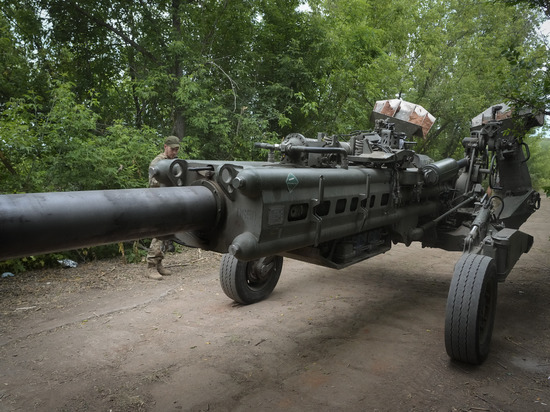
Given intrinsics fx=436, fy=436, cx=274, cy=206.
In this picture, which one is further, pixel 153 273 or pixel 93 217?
pixel 153 273

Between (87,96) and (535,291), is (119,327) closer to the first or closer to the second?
(535,291)

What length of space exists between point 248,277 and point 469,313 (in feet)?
8.61

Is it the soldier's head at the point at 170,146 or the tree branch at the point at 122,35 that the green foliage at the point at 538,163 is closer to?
the tree branch at the point at 122,35

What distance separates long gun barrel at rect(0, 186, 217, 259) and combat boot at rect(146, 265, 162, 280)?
3.92m

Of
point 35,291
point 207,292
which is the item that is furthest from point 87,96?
point 207,292

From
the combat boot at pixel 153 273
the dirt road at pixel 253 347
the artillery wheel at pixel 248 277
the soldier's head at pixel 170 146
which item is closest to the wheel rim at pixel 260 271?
the artillery wheel at pixel 248 277

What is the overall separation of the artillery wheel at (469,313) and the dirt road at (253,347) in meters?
0.19

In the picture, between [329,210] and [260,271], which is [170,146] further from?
[329,210]

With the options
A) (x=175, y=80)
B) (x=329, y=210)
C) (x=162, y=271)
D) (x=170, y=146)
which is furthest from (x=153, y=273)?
(x=175, y=80)

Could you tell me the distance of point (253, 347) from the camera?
14.1 ft

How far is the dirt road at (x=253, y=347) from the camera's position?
3.38 m

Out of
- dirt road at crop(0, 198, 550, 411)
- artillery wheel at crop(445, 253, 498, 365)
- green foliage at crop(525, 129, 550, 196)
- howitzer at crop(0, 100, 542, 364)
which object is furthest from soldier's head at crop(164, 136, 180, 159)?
green foliage at crop(525, 129, 550, 196)

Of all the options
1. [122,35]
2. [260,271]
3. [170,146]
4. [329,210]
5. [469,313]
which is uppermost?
[122,35]

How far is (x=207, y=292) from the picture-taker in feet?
19.5
